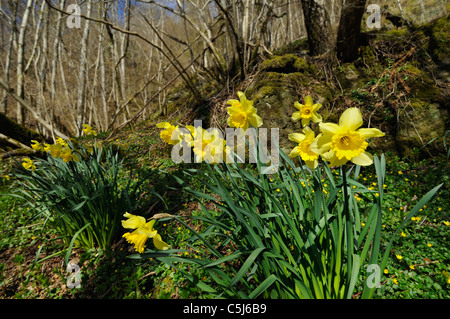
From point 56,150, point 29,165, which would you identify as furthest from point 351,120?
point 29,165

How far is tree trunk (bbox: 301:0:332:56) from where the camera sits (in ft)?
11.4

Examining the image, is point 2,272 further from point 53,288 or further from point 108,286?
point 108,286

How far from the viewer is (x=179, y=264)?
172 cm

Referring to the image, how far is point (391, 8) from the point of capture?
4723 millimetres

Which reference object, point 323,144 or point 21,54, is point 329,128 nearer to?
point 323,144

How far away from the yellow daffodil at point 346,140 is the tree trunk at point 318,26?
3494 mm

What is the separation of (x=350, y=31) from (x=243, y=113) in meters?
3.28

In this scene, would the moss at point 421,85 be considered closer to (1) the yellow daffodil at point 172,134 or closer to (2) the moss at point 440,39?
(2) the moss at point 440,39

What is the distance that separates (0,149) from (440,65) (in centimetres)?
718

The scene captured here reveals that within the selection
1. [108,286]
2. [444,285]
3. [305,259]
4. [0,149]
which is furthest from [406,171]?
[0,149]

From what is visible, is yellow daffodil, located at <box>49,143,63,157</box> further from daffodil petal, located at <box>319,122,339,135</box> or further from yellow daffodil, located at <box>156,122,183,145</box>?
daffodil petal, located at <box>319,122,339,135</box>

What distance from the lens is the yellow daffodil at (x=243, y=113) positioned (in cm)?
115

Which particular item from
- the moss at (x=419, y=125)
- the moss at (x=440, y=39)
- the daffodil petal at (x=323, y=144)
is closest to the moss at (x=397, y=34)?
the moss at (x=440, y=39)

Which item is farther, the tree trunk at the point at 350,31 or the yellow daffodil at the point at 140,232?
the tree trunk at the point at 350,31
